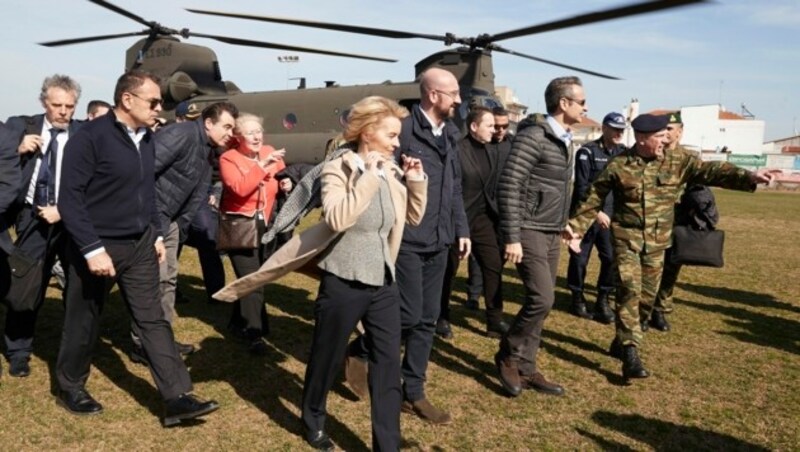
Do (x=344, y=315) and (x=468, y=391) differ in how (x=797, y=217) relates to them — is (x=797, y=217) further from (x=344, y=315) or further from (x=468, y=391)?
(x=344, y=315)

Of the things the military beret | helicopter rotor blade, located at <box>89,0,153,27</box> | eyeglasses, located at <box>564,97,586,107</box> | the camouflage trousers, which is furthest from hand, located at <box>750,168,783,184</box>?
helicopter rotor blade, located at <box>89,0,153,27</box>

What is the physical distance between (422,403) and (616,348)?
7.22 feet

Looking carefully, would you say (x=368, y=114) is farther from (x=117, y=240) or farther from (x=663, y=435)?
(x=663, y=435)

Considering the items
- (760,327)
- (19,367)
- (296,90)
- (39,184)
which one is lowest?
(19,367)

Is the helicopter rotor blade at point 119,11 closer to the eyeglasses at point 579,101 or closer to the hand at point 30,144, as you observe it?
the hand at point 30,144

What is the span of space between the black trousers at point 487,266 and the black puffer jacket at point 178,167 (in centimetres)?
246

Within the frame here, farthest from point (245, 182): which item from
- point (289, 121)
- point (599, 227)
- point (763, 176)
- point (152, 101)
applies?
point (289, 121)

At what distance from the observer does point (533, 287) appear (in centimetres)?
432

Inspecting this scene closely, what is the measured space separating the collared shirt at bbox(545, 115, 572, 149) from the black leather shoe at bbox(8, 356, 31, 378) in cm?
407

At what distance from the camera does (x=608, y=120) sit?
6.64 metres

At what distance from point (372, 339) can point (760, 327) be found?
4994 mm

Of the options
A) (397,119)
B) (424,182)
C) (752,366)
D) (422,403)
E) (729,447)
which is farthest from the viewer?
(752,366)

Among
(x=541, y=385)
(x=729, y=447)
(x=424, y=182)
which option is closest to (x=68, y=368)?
(x=424, y=182)

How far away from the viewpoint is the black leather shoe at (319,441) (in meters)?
3.50
